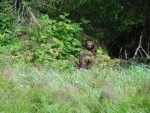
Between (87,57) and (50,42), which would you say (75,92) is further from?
(50,42)

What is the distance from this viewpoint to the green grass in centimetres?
371

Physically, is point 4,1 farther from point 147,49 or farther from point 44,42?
point 147,49

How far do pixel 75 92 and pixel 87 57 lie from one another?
12.1 ft

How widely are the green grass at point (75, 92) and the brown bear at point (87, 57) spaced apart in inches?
108

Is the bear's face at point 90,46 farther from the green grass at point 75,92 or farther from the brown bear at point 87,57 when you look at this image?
the green grass at point 75,92

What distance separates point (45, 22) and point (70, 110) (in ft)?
19.1

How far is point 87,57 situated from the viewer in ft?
25.8

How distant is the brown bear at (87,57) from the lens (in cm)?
785

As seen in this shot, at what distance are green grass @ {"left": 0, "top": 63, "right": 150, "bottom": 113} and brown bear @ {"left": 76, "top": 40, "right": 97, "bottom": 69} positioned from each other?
2748 millimetres

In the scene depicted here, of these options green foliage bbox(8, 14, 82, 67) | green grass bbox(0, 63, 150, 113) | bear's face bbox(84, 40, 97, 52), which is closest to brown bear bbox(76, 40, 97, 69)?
bear's face bbox(84, 40, 97, 52)

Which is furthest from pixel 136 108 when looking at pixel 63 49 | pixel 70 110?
pixel 63 49

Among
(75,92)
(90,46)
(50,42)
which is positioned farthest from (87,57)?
(75,92)

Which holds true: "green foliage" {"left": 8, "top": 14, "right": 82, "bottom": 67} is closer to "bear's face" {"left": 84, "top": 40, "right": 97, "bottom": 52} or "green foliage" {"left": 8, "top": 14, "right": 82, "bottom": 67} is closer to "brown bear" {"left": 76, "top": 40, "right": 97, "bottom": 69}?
"brown bear" {"left": 76, "top": 40, "right": 97, "bottom": 69}

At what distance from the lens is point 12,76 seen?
462cm
